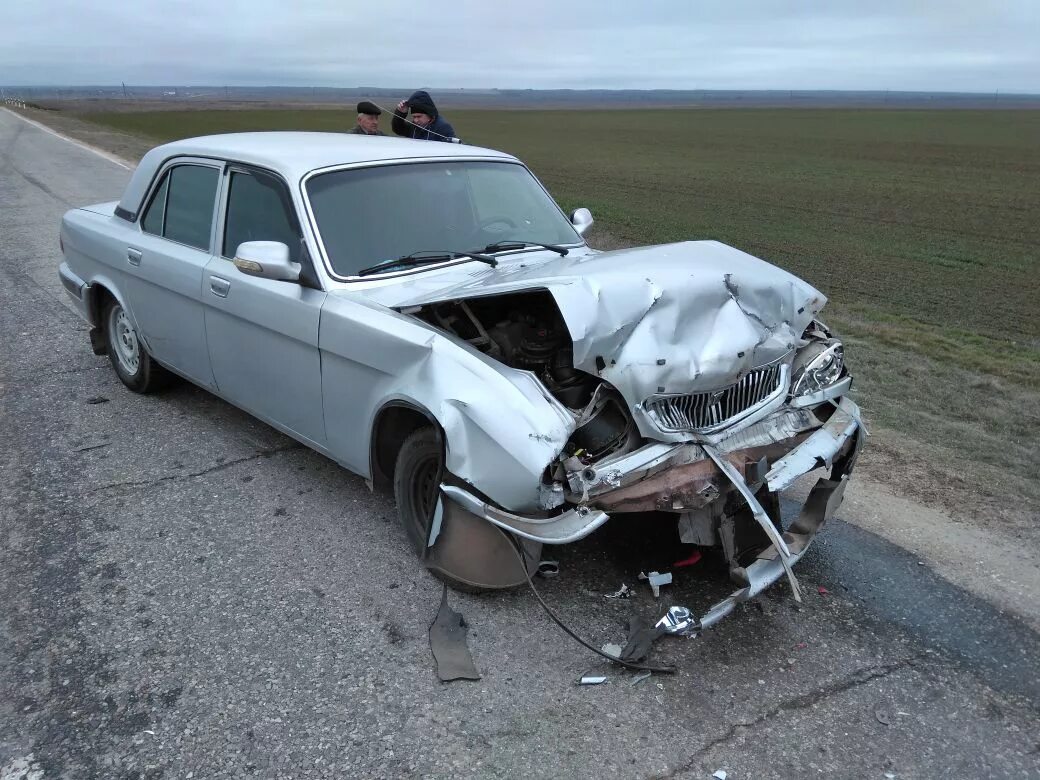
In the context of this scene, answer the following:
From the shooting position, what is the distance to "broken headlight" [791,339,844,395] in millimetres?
3865

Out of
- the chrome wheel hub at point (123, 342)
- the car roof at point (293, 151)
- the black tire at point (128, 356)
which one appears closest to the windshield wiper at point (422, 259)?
the car roof at point (293, 151)

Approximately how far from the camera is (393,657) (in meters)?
3.24

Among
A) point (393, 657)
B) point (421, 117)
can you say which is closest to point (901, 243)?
point (421, 117)

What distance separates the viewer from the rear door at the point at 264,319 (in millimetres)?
4129

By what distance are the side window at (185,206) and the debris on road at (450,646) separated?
8.71ft

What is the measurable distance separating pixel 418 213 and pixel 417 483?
151 centimetres

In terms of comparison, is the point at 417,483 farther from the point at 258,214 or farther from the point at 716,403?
the point at 258,214

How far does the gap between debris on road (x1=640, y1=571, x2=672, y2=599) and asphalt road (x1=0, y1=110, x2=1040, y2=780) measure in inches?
2.1

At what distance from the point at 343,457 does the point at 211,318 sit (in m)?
1.27

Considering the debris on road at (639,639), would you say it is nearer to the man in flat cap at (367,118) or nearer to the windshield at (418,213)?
the windshield at (418,213)

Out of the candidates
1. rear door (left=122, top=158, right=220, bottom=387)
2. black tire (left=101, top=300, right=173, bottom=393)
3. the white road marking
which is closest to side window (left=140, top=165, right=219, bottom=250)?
rear door (left=122, top=158, right=220, bottom=387)

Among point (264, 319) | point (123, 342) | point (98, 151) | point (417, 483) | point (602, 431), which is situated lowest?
point (98, 151)

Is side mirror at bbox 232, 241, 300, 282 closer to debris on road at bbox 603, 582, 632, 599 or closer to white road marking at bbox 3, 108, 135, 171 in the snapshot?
debris on road at bbox 603, 582, 632, 599

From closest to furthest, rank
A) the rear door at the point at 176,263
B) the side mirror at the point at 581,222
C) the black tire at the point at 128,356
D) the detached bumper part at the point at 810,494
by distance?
the detached bumper part at the point at 810,494, the rear door at the point at 176,263, the side mirror at the point at 581,222, the black tire at the point at 128,356
